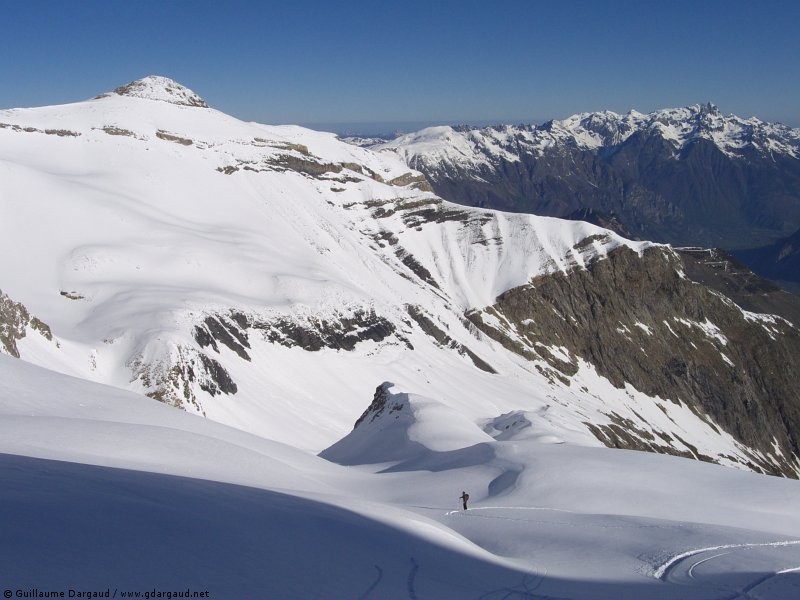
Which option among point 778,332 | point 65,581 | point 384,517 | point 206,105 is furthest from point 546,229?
point 65,581

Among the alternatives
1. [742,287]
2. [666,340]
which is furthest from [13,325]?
[742,287]

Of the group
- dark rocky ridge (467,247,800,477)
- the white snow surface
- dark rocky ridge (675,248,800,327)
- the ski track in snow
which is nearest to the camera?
the ski track in snow

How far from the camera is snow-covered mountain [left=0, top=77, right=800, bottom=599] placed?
13672mm

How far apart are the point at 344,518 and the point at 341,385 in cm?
5310

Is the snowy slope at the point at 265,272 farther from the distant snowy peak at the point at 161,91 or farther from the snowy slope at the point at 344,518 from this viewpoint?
the snowy slope at the point at 344,518

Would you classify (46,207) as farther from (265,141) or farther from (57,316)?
(265,141)

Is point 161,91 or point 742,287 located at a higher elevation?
point 161,91

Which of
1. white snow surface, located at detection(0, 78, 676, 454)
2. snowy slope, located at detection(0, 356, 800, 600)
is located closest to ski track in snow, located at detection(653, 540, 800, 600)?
snowy slope, located at detection(0, 356, 800, 600)

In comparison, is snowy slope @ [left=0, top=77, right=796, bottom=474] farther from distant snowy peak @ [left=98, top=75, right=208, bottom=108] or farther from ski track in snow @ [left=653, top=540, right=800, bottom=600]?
ski track in snow @ [left=653, top=540, right=800, bottom=600]

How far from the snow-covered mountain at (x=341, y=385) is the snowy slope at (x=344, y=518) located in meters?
0.10

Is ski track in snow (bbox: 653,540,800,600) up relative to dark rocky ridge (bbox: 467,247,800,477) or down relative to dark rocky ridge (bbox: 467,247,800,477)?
down

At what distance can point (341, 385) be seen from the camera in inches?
2726

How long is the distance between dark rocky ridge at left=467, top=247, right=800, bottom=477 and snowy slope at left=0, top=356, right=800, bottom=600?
261ft

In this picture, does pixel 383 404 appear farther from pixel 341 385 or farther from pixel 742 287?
pixel 742 287
